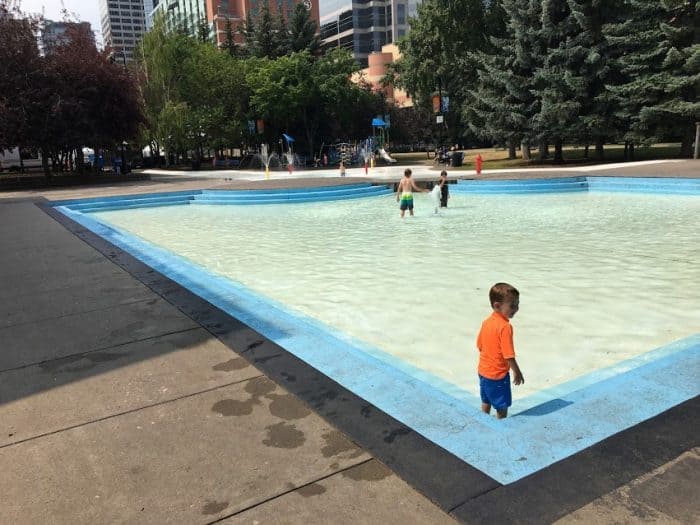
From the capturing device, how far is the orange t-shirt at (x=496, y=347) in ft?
10.9

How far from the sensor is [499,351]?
11.0 feet

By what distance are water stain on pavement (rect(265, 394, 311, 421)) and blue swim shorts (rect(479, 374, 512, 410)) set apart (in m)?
1.17

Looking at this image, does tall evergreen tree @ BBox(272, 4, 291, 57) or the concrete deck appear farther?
tall evergreen tree @ BBox(272, 4, 291, 57)

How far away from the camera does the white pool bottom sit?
214 inches

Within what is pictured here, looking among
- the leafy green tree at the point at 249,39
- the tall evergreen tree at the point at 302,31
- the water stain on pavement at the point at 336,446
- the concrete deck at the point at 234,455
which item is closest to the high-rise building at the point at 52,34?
the leafy green tree at the point at 249,39

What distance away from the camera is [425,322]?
6.18 meters

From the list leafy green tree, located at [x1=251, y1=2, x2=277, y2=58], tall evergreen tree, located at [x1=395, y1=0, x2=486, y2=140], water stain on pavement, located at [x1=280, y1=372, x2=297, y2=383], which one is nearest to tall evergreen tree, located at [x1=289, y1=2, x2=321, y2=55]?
leafy green tree, located at [x1=251, y1=2, x2=277, y2=58]

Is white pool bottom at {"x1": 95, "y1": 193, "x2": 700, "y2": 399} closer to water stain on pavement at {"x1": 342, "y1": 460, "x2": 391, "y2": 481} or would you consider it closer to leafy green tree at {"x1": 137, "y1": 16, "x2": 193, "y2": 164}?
water stain on pavement at {"x1": 342, "y1": 460, "x2": 391, "y2": 481}

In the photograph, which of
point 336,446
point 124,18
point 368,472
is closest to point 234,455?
point 336,446

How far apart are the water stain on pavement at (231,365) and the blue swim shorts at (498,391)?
1866 millimetres

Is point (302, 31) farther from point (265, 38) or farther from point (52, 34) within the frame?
point (52, 34)

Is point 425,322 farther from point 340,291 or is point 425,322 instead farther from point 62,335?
point 62,335

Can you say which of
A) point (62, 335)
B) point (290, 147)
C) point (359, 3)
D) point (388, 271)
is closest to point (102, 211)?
point (388, 271)

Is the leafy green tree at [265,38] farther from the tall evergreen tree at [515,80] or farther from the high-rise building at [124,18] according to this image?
the high-rise building at [124,18]
